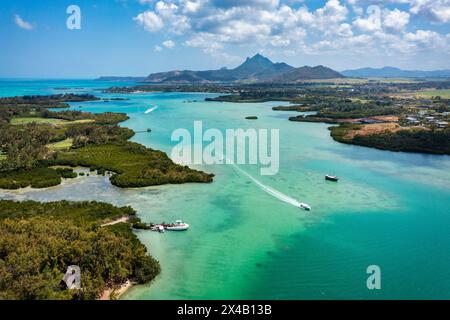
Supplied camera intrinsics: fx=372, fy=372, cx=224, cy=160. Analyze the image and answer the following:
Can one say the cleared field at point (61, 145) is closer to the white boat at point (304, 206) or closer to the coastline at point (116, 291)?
the white boat at point (304, 206)

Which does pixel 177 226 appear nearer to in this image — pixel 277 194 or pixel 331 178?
pixel 277 194

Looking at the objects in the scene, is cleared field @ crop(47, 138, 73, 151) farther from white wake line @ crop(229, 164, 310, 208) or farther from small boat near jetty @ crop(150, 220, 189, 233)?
small boat near jetty @ crop(150, 220, 189, 233)

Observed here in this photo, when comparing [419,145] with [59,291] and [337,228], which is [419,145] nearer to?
[337,228]

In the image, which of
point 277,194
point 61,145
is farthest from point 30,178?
point 277,194

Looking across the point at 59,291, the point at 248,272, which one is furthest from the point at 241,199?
the point at 59,291

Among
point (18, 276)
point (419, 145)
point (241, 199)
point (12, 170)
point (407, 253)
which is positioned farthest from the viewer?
point (419, 145)

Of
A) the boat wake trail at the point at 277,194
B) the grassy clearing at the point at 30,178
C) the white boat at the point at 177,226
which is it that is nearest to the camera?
the white boat at the point at 177,226

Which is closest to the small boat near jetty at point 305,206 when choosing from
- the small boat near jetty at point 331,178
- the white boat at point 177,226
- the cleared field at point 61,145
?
the small boat near jetty at point 331,178
